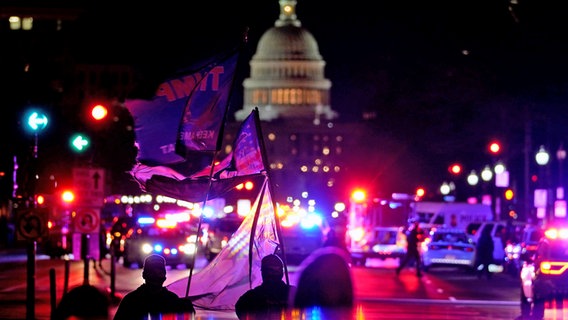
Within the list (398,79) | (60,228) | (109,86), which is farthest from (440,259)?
(109,86)

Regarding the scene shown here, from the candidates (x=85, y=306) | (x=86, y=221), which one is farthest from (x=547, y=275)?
(x=85, y=306)

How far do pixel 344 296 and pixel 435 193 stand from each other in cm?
6930

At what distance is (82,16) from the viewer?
10950 centimetres

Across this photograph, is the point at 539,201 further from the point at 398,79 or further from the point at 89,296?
the point at 89,296

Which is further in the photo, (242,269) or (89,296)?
(242,269)

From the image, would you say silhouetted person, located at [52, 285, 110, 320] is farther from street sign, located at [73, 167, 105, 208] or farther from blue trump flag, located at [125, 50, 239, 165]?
street sign, located at [73, 167, 105, 208]

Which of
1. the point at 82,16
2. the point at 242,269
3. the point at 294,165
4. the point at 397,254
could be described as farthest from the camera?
the point at 294,165

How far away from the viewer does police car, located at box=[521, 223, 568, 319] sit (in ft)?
73.4

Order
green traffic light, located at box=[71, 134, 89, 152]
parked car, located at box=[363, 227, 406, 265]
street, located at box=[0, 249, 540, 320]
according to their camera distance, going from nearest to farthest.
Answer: green traffic light, located at box=[71, 134, 89, 152], street, located at box=[0, 249, 540, 320], parked car, located at box=[363, 227, 406, 265]

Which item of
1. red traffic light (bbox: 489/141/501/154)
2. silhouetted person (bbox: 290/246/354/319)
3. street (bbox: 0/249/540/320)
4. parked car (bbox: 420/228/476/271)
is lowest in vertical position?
street (bbox: 0/249/540/320)

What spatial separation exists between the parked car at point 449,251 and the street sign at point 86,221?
19120 millimetres

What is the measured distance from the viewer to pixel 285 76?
195m

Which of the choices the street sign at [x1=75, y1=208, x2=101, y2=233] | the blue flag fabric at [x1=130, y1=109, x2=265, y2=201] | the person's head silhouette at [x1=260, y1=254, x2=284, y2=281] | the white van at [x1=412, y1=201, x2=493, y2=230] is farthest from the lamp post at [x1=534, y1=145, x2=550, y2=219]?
the person's head silhouette at [x1=260, y1=254, x2=284, y2=281]

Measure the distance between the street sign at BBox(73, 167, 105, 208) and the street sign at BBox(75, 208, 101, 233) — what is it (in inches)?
6.8
